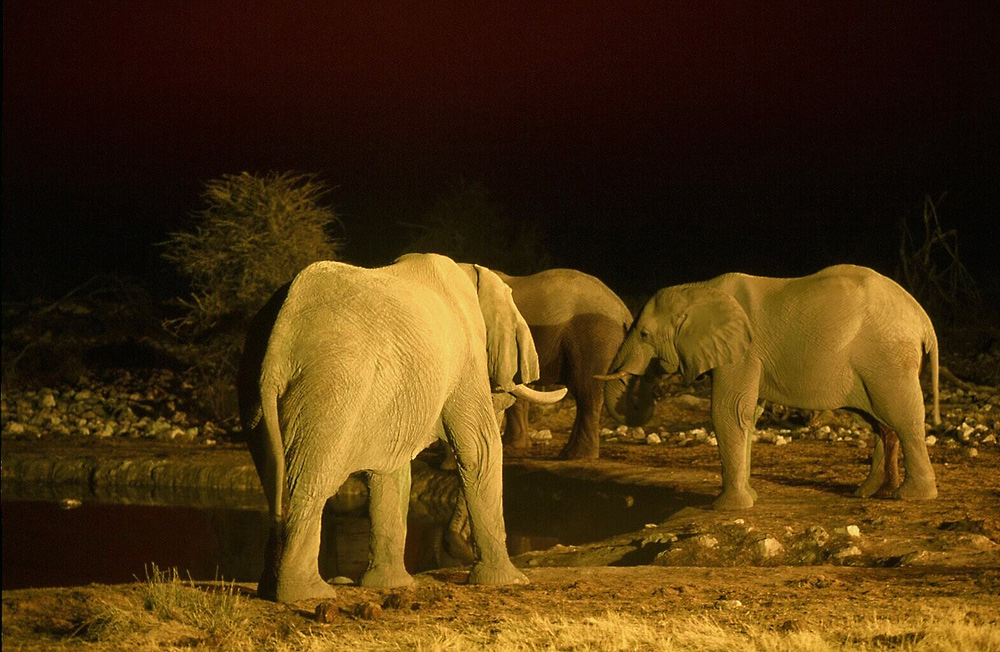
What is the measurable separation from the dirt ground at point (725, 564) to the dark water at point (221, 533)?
0.31 m

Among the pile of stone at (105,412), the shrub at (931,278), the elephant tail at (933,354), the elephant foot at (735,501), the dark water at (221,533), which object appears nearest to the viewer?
the elephant foot at (735,501)

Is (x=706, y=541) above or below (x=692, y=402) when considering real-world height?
below

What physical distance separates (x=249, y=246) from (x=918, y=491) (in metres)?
11.4

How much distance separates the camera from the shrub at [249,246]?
19359 millimetres

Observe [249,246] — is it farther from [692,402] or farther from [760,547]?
[760,547]

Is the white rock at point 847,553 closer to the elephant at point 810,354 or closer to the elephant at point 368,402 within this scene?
the elephant at point 810,354

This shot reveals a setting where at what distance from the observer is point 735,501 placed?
10.8m

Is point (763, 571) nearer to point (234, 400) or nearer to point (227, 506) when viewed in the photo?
point (227, 506)

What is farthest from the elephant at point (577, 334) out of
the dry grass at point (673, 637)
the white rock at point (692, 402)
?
the dry grass at point (673, 637)

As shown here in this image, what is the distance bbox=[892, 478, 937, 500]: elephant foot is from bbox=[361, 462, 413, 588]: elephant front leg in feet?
15.9

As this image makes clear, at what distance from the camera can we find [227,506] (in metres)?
13.9

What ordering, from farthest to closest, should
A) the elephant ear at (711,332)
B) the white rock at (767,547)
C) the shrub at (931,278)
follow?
the shrub at (931,278), the elephant ear at (711,332), the white rock at (767,547)

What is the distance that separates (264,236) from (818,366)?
10.7 meters

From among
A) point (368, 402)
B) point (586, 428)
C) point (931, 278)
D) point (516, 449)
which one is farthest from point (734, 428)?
point (931, 278)
